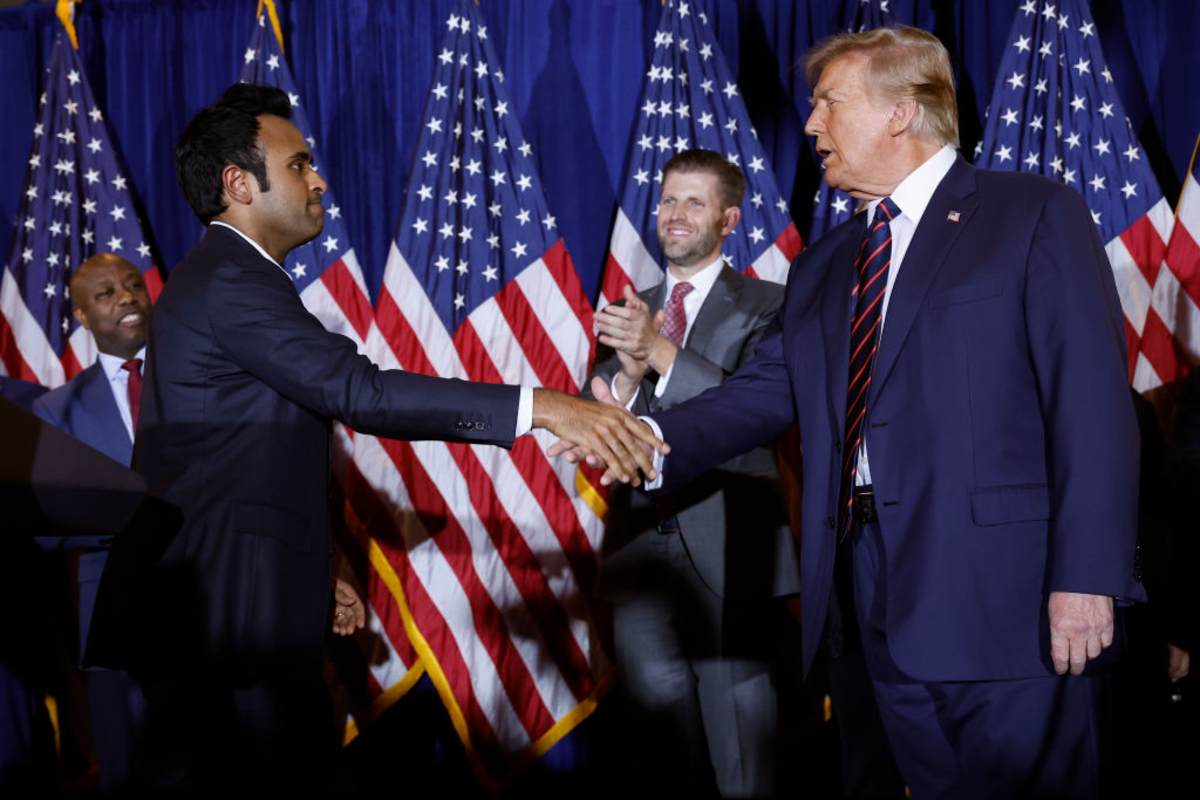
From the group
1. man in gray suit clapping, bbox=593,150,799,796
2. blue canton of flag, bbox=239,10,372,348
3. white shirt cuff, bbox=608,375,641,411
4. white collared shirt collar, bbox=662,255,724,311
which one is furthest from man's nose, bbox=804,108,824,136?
blue canton of flag, bbox=239,10,372,348

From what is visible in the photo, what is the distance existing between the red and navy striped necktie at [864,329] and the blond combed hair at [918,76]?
0.59 feet

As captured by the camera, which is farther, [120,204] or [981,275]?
[120,204]

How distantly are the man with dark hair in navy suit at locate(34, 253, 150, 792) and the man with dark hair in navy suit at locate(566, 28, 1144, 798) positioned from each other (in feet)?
8.24

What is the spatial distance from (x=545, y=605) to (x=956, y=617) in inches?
89.5

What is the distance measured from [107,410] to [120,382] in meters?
0.12

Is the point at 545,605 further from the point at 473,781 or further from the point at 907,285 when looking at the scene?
the point at 907,285

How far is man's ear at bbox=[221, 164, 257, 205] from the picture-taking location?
2.69 meters

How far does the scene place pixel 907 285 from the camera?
2.01 metres

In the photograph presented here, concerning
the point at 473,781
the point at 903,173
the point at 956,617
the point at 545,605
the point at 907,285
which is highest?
the point at 903,173

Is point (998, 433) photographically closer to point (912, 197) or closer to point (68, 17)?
point (912, 197)

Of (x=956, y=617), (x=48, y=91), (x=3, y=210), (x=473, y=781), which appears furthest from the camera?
(x=3, y=210)

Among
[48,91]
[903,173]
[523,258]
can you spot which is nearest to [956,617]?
[903,173]

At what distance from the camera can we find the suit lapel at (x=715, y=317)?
334 centimetres

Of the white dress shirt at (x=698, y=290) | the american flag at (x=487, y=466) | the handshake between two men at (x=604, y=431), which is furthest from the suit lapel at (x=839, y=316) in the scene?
the american flag at (x=487, y=466)
